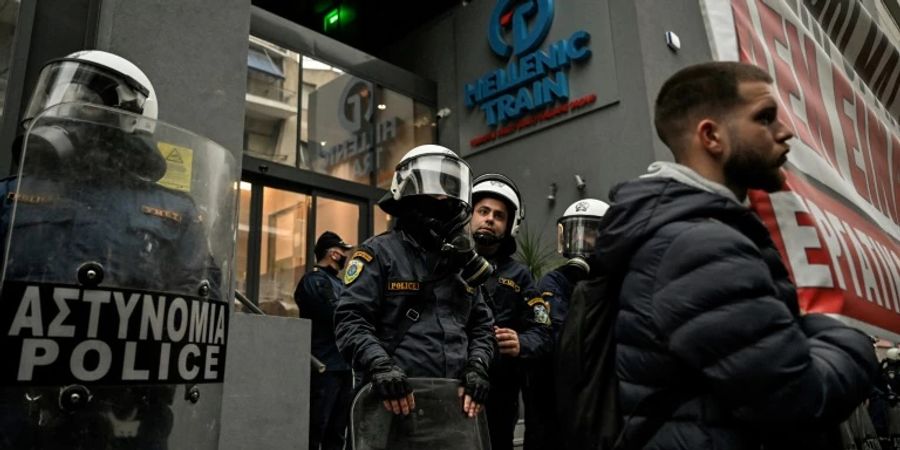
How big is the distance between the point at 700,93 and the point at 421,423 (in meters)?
1.39

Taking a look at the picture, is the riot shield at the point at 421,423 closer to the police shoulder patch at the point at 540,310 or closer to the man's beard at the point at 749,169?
the police shoulder patch at the point at 540,310

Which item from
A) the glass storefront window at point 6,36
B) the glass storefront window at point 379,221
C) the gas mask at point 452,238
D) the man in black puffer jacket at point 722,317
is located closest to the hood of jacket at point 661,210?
the man in black puffer jacket at point 722,317

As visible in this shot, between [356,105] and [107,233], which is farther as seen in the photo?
[356,105]

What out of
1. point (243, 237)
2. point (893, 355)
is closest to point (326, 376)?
point (243, 237)

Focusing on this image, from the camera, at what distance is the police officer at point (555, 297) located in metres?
3.05

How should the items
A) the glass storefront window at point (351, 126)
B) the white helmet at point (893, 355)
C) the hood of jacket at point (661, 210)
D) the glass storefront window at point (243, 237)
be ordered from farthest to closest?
the glass storefront window at point (351, 126), the glass storefront window at point (243, 237), the white helmet at point (893, 355), the hood of jacket at point (661, 210)

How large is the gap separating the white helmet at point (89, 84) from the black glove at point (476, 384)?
4.71ft

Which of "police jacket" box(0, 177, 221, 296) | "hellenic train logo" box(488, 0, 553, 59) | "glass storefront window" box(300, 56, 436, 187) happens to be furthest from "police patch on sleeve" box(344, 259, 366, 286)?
"hellenic train logo" box(488, 0, 553, 59)

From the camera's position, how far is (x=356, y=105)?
1052 centimetres

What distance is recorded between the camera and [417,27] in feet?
41.1

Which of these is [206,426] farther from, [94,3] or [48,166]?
[94,3]

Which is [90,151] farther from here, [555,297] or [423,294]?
[555,297]

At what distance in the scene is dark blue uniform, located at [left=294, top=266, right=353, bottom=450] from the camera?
4.96 meters

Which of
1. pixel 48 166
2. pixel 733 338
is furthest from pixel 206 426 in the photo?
pixel 733 338
